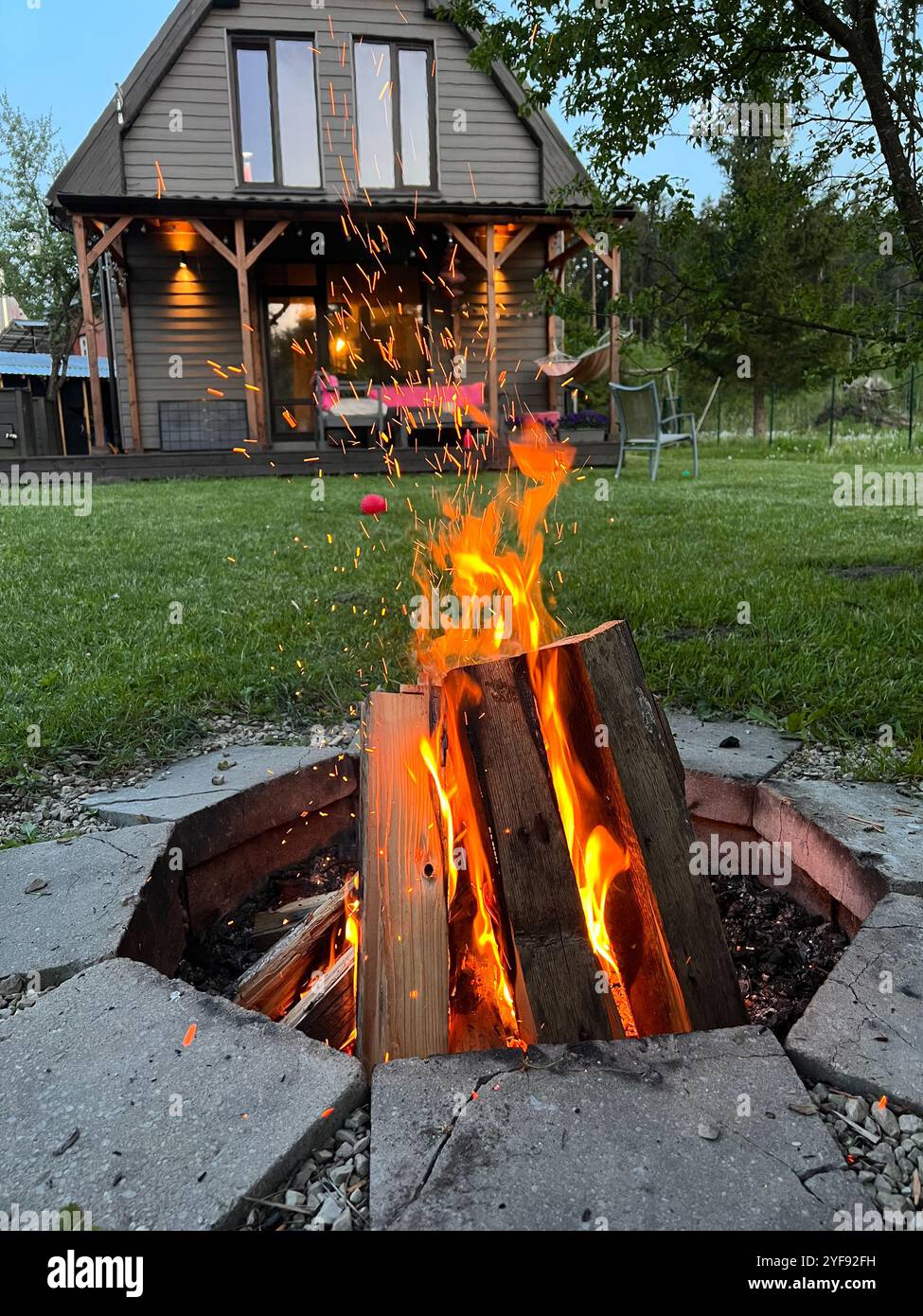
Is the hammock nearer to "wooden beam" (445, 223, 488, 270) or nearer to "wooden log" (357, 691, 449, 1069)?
"wooden beam" (445, 223, 488, 270)

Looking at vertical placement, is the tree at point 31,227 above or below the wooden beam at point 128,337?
above

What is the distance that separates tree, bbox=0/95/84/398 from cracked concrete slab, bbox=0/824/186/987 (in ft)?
73.4

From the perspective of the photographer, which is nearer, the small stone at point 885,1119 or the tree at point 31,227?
the small stone at point 885,1119

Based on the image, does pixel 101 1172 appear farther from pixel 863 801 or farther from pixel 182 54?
pixel 182 54

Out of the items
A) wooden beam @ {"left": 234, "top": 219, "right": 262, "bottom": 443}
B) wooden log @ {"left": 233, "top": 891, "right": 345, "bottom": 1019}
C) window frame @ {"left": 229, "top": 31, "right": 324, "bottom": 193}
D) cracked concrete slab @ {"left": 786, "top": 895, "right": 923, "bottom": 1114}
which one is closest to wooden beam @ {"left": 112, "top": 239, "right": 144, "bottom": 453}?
wooden beam @ {"left": 234, "top": 219, "right": 262, "bottom": 443}

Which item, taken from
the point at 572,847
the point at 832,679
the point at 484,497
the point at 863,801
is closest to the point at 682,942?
the point at 572,847

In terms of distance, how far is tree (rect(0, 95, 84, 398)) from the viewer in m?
21.4

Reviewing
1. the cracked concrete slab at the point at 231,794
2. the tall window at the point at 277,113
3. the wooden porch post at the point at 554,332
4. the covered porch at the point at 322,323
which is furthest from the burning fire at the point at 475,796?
the tall window at the point at 277,113

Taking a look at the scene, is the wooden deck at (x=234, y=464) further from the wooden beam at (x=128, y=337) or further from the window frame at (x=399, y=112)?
the window frame at (x=399, y=112)

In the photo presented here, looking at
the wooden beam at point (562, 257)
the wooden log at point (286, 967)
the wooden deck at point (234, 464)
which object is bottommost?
the wooden log at point (286, 967)

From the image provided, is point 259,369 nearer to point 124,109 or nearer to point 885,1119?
point 124,109

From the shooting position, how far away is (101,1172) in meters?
1.12

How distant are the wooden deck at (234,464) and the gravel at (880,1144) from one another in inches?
429

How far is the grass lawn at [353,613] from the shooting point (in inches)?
114
